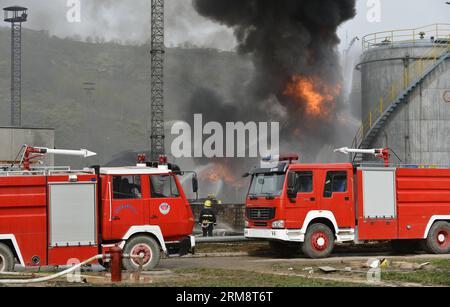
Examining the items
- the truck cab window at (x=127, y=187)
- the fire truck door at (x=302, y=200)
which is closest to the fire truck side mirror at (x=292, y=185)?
the fire truck door at (x=302, y=200)

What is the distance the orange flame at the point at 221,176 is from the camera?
60906mm

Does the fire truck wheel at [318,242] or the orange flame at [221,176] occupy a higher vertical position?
the orange flame at [221,176]

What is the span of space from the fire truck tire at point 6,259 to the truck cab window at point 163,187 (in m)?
3.88

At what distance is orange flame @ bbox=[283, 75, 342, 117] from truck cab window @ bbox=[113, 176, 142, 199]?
105 feet

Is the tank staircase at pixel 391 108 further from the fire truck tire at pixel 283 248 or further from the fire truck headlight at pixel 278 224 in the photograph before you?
the fire truck headlight at pixel 278 224

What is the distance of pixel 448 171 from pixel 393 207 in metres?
2.43

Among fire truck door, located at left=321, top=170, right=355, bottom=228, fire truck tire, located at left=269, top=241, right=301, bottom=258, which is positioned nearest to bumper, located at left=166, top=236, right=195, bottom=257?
fire truck door, located at left=321, top=170, right=355, bottom=228

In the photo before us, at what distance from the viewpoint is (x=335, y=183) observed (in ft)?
70.6

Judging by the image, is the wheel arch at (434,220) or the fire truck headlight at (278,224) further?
the wheel arch at (434,220)

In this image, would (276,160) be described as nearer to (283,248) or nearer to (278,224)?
(278,224)

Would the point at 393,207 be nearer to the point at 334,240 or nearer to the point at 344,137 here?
the point at 334,240

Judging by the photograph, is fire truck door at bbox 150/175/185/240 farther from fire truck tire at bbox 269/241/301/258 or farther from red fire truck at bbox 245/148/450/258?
fire truck tire at bbox 269/241/301/258

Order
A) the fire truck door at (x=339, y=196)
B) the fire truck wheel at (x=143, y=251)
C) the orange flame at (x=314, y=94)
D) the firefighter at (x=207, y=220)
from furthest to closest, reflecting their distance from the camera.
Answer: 1. the orange flame at (x=314, y=94)
2. the firefighter at (x=207, y=220)
3. the fire truck door at (x=339, y=196)
4. the fire truck wheel at (x=143, y=251)

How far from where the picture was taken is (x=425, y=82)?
121 ft
